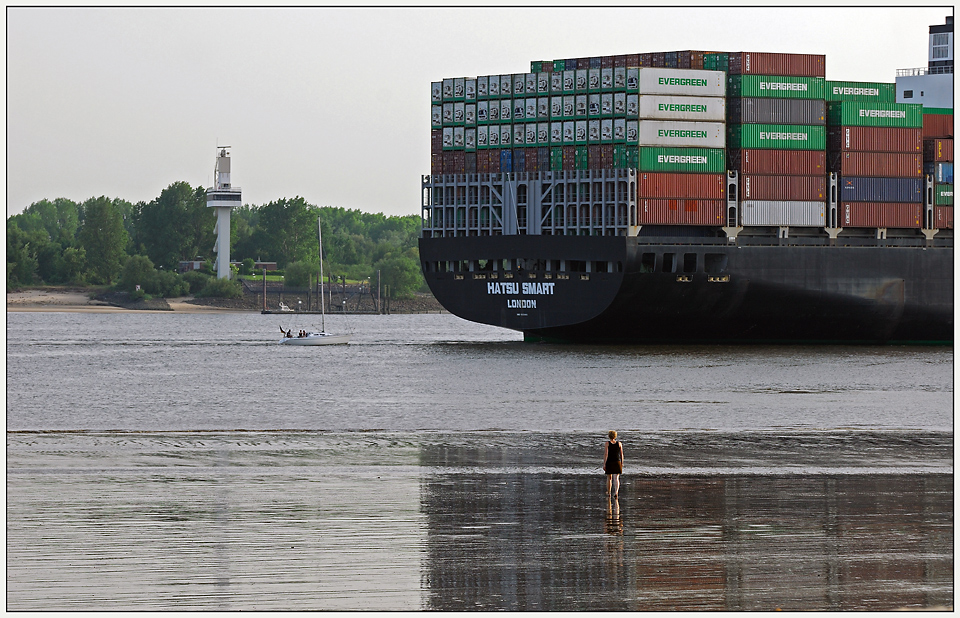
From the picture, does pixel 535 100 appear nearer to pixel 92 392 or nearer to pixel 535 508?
pixel 92 392

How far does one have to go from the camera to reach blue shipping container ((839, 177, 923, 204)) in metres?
80.9

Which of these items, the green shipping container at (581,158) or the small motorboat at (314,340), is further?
the small motorboat at (314,340)

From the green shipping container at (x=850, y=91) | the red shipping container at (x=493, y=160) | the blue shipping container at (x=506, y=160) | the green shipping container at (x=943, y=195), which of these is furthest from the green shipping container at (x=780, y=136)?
the red shipping container at (x=493, y=160)

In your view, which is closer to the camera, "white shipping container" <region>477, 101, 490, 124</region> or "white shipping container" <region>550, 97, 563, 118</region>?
"white shipping container" <region>550, 97, 563, 118</region>

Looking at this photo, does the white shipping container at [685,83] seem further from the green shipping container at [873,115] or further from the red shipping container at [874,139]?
the red shipping container at [874,139]

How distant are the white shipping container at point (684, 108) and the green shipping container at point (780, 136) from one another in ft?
5.77

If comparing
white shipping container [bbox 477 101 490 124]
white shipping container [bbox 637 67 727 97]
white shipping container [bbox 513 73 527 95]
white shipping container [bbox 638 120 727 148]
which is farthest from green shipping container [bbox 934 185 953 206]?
white shipping container [bbox 477 101 490 124]

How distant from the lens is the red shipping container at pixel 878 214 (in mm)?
80625

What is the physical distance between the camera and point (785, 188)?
79.7 metres

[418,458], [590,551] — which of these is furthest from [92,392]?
[590,551]

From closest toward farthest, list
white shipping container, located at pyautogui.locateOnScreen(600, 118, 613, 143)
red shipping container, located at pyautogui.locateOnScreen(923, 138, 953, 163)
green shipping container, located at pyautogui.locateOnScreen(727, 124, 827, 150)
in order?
green shipping container, located at pyautogui.locateOnScreen(727, 124, 827, 150), white shipping container, located at pyautogui.locateOnScreen(600, 118, 613, 143), red shipping container, located at pyautogui.locateOnScreen(923, 138, 953, 163)

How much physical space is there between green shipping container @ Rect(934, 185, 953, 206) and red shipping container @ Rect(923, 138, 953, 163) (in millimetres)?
2129

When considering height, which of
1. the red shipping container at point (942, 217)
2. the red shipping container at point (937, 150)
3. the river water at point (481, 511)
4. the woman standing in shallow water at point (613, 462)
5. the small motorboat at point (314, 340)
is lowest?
the small motorboat at point (314, 340)

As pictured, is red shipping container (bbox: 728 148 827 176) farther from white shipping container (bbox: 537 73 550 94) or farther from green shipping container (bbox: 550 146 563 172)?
white shipping container (bbox: 537 73 550 94)
